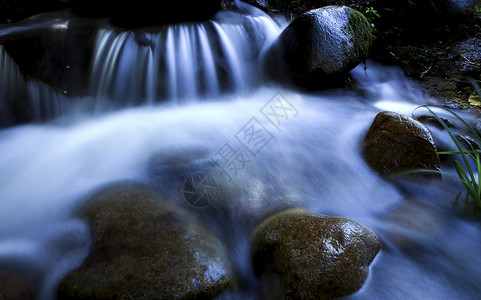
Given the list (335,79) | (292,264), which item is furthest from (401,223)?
(335,79)

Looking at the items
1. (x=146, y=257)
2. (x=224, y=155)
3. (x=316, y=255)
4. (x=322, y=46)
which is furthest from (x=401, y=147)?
(x=146, y=257)

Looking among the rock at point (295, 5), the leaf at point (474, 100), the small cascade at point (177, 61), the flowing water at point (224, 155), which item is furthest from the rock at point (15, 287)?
the rock at point (295, 5)

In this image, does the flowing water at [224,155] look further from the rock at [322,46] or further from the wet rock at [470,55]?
the wet rock at [470,55]

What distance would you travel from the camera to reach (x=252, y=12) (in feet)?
19.5

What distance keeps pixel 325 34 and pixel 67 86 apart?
163 inches

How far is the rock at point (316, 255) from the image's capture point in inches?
71.2

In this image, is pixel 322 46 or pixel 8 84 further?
pixel 322 46

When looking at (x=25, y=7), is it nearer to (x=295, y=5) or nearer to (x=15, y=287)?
(x=15, y=287)

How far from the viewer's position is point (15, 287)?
1871mm

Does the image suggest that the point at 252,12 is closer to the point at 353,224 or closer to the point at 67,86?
the point at 67,86

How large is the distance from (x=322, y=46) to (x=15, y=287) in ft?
15.3

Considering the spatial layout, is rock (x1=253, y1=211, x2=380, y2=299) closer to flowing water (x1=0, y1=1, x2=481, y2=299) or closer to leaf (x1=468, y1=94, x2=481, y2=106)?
flowing water (x1=0, y1=1, x2=481, y2=299)

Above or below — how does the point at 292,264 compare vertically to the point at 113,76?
below

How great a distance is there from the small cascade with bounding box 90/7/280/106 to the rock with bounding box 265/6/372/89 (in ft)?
1.96
